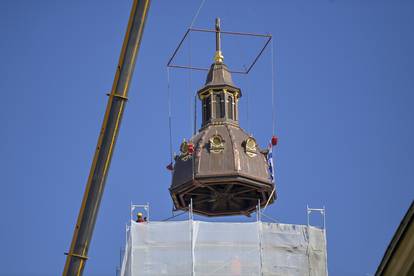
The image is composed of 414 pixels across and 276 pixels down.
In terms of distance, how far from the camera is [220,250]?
2537 inches

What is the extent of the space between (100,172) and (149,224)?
1666 centimetres

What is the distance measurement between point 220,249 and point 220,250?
0.08 metres

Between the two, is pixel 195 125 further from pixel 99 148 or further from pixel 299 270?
pixel 99 148

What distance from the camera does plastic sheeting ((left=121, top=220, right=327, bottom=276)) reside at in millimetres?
63812

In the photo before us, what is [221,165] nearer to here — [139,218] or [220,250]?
[220,250]

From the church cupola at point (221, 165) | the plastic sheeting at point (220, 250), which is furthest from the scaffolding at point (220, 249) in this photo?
the church cupola at point (221, 165)

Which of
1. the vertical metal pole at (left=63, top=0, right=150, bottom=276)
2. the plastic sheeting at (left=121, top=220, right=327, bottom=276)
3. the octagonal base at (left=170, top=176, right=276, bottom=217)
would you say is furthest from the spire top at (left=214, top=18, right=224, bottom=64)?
the vertical metal pole at (left=63, top=0, right=150, bottom=276)

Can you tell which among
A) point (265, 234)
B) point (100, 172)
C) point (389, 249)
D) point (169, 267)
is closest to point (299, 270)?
point (265, 234)

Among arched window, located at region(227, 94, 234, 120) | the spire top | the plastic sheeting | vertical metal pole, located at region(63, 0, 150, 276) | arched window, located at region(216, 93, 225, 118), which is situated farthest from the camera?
the spire top

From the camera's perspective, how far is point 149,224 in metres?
65.1

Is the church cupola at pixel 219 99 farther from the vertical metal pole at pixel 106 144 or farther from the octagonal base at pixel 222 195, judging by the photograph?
the vertical metal pole at pixel 106 144

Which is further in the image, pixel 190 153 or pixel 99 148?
pixel 190 153

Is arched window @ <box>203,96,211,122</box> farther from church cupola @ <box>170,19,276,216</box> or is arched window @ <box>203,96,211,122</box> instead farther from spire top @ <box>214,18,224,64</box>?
spire top @ <box>214,18,224,64</box>

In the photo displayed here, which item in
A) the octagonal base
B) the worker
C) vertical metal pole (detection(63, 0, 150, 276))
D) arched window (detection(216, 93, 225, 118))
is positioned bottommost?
vertical metal pole (detection(63, 0, 150, 276))
